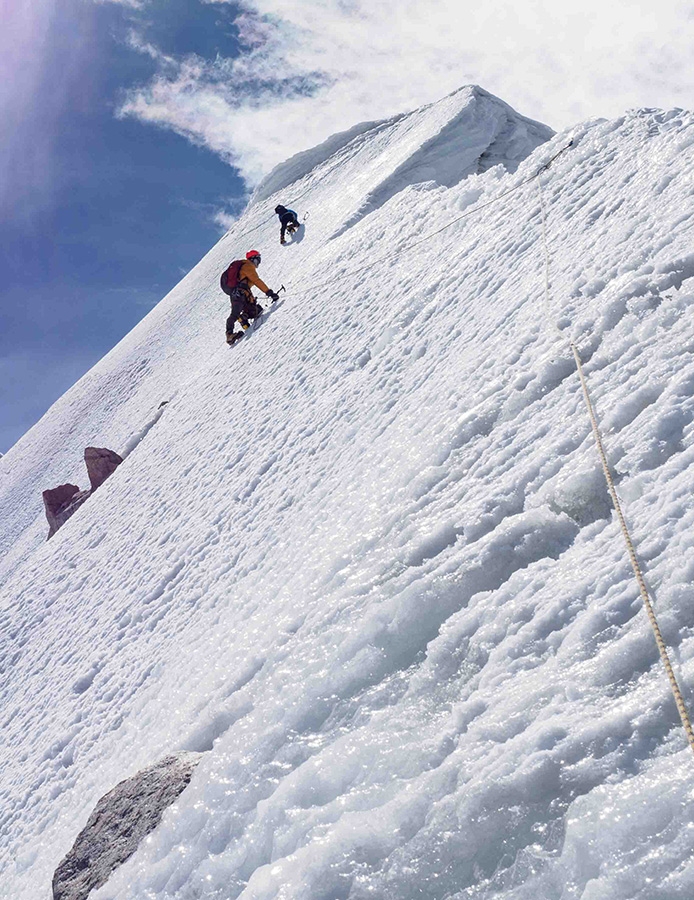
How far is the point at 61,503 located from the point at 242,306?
661 centimetres

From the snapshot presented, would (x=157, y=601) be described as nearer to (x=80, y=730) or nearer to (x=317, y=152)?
(x=80, y=730)

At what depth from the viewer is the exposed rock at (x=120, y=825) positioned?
4680 mm

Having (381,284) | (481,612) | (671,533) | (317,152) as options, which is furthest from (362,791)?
(317,152)

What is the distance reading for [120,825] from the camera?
4887 mm

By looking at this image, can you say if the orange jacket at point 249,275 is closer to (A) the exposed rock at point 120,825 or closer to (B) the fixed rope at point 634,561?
(B) the fixed rope at point 634,561

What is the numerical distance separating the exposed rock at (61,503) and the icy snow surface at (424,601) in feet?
12.8

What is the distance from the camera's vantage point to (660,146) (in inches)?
310

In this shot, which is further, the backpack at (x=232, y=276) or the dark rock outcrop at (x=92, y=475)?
the dark rock outcrop at (x=92, y=475)

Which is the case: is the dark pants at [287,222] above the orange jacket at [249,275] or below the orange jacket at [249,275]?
above

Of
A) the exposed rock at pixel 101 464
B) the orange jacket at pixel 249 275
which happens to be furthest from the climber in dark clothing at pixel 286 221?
the exposed rock at pixel 101 464

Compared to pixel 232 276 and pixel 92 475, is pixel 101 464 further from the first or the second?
pixel 232 276

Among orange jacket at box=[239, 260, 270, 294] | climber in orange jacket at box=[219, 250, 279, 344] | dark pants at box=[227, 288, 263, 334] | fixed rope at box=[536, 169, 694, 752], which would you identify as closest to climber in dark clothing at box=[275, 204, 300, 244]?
climber in orange jacket at box=[219, 250, 279, 344]

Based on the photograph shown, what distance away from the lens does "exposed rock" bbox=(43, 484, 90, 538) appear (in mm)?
16109

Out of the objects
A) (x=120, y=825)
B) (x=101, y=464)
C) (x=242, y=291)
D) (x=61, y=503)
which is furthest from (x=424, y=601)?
(x=61, y=503)
